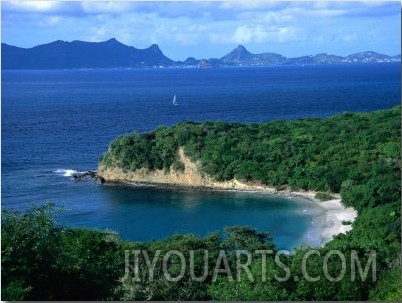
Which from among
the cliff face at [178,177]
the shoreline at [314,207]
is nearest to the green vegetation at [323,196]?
the shoreline at [314,207]

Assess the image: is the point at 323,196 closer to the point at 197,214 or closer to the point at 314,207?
the point at 314,207

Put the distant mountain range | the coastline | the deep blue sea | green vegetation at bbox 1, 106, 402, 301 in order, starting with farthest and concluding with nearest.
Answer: the distant mountain range → the deep blue sea → the coastline → green vegetation at bbox 1, 106, 402, 301

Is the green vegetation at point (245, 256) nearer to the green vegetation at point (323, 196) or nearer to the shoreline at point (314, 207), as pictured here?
the shoreline at point (314, 207)

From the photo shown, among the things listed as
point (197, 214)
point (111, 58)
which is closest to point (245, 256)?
point (197, 214)

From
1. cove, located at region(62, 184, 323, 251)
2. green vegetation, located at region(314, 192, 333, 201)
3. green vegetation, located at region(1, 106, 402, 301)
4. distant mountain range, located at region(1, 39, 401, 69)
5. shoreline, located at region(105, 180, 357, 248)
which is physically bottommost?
cove, located at region(62, 184, 323, 251)

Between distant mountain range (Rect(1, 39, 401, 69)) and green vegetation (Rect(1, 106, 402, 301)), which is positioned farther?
distant mountain range (Rect(1, 39, 401, 69))

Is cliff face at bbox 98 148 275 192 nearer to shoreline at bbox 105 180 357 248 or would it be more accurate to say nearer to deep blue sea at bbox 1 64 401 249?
shoreline at bbox 105 180 357 248

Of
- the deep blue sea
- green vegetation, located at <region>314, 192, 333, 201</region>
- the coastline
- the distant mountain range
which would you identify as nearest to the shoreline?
the coastline

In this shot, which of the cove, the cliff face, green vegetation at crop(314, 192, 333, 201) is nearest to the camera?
the cove
